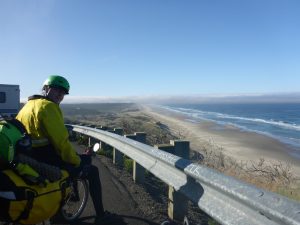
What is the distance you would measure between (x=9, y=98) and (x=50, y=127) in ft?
66.6

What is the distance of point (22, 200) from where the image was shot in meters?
3.98

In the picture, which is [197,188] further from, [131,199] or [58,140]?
[131,199]

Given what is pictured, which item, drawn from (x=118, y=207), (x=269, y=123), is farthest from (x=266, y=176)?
(x=269, y=123)

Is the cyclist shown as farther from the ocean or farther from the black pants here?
the ocean

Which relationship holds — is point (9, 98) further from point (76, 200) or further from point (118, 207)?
point (76, 200)

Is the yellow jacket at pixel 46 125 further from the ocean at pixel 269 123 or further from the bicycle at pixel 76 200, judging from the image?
the ocean at pixel 269 123

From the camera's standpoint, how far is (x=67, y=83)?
5215 millimetres

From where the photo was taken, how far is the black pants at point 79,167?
4.91 metres

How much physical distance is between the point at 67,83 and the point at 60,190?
134cm

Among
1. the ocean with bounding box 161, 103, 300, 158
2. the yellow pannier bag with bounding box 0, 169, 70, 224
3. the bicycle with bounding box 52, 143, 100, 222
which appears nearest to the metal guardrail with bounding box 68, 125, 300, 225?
the bicycle with bounding box 52, 143, 100, 222

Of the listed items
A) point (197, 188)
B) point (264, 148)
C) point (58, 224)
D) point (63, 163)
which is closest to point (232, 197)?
point (197, 188)

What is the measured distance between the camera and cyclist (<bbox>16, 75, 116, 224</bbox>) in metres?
4.77

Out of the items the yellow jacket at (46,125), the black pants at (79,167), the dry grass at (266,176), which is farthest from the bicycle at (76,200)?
the dry grass at (266,176)

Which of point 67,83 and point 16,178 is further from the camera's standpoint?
point 67,83
